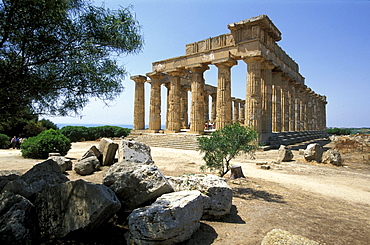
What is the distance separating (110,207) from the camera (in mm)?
3279

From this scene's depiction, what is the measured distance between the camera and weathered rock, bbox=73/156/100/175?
783 centimetres

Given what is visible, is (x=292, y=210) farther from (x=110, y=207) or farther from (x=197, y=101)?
(x=197, y=101)

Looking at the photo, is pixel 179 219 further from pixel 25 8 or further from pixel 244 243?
pixel 25 8

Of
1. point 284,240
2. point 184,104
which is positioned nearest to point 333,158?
point 284,240

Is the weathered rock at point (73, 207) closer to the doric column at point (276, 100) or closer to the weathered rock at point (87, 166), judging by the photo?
the weathered rock at point (87, 166)

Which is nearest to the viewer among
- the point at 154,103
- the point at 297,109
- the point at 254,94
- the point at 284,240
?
the point at 284,240

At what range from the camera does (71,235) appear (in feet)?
10.6

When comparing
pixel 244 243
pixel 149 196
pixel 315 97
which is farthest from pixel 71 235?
pixel 315 97

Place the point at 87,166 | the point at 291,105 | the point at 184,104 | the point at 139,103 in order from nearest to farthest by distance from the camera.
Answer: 1. the point at 87,166
2. the point at 291,105
3. the point at 139,103
4. the point at 184,104

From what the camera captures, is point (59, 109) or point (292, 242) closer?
point (292, 242)

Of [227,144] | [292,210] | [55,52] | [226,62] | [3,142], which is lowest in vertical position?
[292,210]

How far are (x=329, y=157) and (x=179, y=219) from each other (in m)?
10.5

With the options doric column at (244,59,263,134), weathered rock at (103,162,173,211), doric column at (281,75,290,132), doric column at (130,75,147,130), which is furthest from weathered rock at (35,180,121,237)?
doric column at (281,75,290,132)

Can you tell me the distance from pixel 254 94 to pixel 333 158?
7.27m
